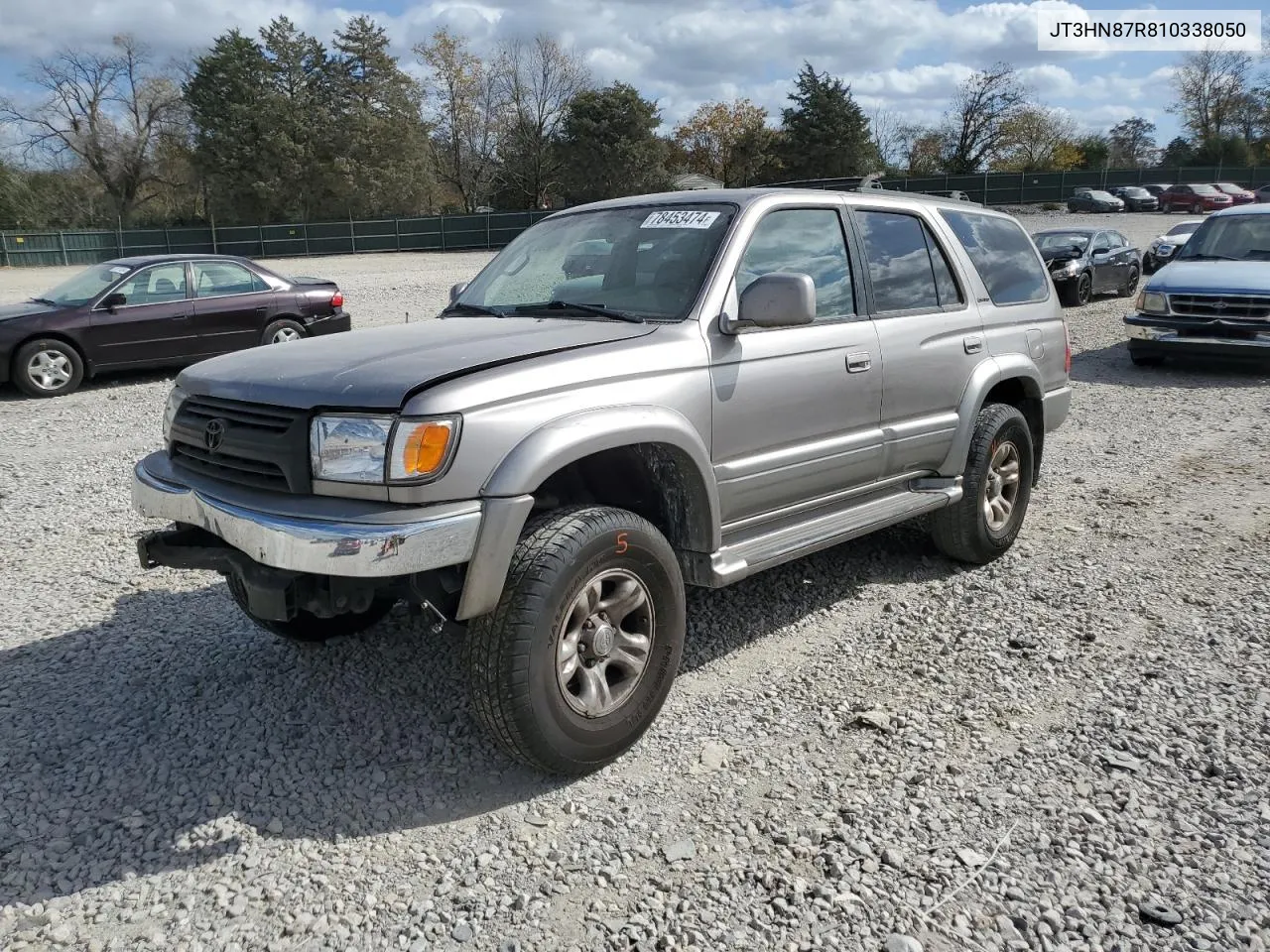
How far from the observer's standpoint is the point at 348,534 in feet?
9.04

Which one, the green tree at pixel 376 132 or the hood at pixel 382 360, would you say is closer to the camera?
the hood at pixel 382 360

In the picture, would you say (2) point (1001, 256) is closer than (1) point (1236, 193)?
Yes

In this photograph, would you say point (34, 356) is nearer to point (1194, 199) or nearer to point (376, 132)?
point (376, 132)

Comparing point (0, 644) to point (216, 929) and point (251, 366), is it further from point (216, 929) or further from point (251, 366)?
point (216, 929)

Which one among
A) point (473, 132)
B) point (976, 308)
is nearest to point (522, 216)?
point (473, 132)

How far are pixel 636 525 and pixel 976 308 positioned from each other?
2.71 meters

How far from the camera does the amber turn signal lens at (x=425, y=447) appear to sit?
283 centimetres

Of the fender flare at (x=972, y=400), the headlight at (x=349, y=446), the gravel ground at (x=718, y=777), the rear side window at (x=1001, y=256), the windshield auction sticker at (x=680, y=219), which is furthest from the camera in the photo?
the rear side window at (x=1001, y=256)

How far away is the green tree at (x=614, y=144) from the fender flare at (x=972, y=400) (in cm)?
4601

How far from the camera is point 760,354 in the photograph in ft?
12.4

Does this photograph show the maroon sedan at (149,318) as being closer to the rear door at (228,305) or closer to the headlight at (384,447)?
the rear door at (228,305)

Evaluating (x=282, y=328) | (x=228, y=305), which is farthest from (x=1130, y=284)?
(x=228, y=305)

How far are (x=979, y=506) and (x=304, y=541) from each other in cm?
357

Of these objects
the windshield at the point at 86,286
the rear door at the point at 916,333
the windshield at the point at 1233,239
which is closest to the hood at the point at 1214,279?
the windshield at the point at 1233,239
